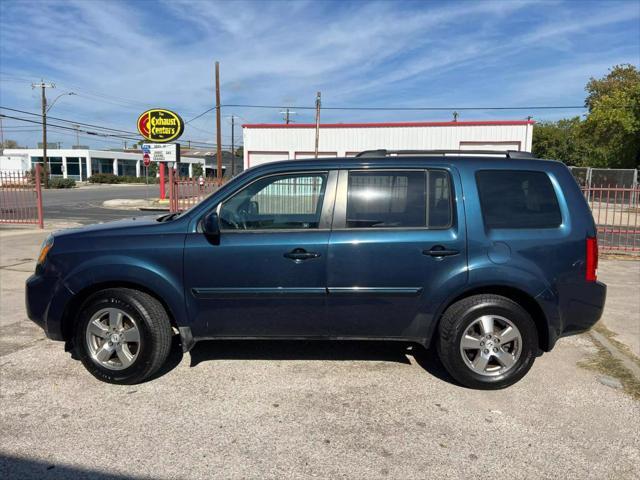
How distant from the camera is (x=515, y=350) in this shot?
3.72 metres

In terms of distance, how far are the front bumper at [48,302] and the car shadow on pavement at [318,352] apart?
1.13 m

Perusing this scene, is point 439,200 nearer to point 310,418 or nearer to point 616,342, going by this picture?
point 310,418

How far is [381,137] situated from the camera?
27906mm

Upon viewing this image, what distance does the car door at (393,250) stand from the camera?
3.59 m

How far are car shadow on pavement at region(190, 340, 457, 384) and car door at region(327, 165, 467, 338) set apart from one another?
0.72 m

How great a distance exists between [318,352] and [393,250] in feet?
4.77

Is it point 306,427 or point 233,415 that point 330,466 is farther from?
point 233,415

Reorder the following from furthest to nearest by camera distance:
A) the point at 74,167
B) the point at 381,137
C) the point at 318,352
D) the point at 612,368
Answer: the point at 74,167 → the point at 381,137 → the point at 318,352 → the point at 612,368

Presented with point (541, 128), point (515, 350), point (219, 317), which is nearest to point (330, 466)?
point (219, 317)

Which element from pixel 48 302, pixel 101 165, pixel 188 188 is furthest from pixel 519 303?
Result: pixel 101 165

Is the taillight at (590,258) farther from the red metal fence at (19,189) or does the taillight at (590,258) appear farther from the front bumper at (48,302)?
the red metal fence at (19,189)

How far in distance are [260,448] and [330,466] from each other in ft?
1.51

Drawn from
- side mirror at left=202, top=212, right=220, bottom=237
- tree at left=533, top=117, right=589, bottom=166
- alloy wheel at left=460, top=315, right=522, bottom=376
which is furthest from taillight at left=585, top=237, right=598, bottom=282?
tree at left=533, top=117, right=589, bottom=166

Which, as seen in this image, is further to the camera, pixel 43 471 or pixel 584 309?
pixel 584 309
